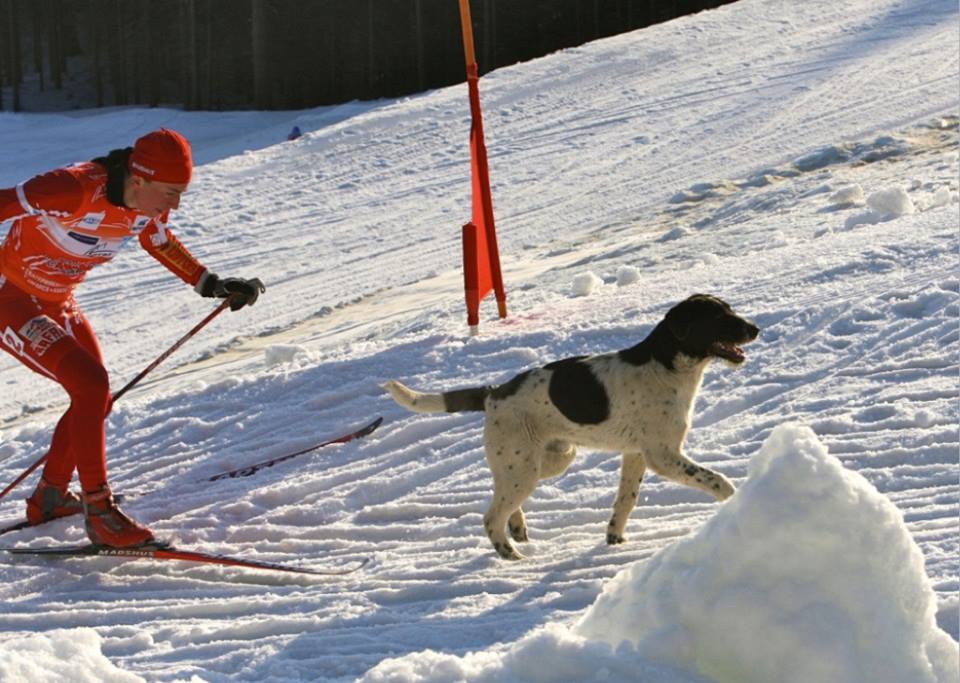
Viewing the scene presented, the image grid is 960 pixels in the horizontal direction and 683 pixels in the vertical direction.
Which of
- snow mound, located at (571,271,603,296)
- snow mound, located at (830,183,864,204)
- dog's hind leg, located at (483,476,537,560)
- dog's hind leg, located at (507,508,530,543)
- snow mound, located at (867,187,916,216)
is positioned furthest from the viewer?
snow mound, located at (830,183,864,204)

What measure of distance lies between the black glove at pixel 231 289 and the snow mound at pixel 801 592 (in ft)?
12.3

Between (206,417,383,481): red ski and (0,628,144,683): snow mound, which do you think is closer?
(0,628,144,683): snow mound

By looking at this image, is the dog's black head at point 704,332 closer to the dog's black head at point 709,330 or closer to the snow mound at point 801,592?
the dog's black head at point 709,330

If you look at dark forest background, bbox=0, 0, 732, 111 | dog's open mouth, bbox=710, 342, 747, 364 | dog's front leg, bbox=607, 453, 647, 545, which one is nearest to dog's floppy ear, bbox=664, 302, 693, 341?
dog's open mouth, bbox=710, 342, 747, 364

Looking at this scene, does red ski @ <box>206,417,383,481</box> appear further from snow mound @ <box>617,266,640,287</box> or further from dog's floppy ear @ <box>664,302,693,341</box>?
snow mound @ <box>617,266,640,287</box>

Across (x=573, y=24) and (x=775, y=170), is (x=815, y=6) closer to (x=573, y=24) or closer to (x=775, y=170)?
(x=573, y=24)

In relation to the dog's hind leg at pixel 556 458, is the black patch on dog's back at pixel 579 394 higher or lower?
higher

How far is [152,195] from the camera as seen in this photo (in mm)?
6203

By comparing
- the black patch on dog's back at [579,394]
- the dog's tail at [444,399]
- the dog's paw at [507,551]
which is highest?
the black patch on dog's back at [579,394]

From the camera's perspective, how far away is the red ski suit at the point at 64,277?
6129mm

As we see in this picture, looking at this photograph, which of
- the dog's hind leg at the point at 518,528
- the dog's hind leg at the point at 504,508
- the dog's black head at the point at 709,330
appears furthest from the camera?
the dog's hind leg at the point at 518,528

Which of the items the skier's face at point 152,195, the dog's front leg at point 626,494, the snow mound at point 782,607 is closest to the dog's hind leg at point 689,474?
the dog's front leg at point 626,494

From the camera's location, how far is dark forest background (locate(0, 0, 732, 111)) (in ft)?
71.5

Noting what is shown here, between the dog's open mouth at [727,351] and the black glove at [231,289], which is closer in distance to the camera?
the dog's open mouth at [727,351]
